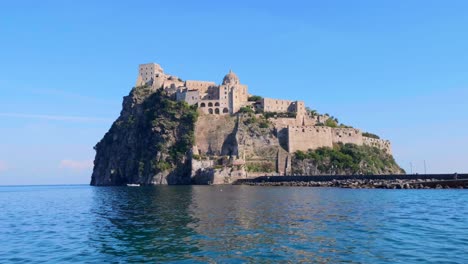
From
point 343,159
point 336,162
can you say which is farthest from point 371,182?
point 343,159

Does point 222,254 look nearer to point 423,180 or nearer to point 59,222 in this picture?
point 59,222

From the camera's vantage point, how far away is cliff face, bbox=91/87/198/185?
105000mm

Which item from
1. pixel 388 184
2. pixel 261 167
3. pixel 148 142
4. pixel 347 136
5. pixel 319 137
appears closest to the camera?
pixel 388 184

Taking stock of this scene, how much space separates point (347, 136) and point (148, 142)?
52.9m

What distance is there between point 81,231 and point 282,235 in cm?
1275

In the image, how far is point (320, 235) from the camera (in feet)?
74.5

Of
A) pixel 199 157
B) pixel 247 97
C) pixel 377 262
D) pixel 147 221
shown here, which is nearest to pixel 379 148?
pixel 247 97

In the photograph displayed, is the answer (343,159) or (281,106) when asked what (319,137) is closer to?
(343,159)

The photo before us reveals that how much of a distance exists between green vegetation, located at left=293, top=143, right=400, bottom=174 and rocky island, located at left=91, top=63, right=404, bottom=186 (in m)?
0.24

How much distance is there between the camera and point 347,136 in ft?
380

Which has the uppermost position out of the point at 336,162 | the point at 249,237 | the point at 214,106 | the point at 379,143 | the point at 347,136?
the point at 214,106

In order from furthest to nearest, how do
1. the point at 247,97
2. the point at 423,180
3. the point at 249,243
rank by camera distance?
the point at 247,97 < the point at 423,180 < the point at 249,243

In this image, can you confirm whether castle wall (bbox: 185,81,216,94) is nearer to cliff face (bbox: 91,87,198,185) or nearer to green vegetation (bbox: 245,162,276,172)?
cliff face (bbox: 91,87,198,185)

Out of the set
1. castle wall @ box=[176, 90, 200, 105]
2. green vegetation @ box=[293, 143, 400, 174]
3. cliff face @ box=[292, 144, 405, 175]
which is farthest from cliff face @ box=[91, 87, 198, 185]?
green vegetation @ box=[293, 143, 400, 174]
